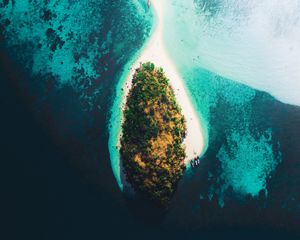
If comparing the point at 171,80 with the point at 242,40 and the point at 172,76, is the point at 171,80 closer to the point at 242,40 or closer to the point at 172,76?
the point at 172,76

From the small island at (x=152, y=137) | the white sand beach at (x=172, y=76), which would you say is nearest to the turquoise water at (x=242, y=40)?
the white sand beach at (x=172, y=76)

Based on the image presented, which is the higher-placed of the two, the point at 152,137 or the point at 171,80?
the point at 171,80

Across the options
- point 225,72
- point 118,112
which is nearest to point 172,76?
point 225,72

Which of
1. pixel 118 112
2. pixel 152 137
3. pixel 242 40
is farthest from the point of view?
pixel 242 40

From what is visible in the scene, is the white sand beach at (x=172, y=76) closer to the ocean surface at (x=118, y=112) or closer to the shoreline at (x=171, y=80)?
the shoreline at (x=171, y=80)

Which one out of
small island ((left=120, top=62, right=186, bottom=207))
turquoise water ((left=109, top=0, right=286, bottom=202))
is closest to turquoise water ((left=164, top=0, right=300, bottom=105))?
turquoise water ((left=109, top=0, right=286, bottom=202))

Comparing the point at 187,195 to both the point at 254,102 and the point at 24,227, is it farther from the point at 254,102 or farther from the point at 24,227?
the point at 24,227
